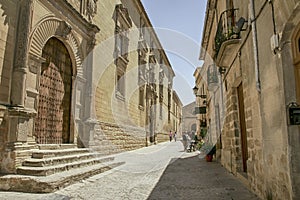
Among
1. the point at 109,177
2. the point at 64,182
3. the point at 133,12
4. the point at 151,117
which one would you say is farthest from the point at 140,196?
the point at 151,117

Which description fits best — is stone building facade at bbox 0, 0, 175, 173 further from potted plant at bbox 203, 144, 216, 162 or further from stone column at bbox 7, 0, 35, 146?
potted plant at bbox 203, 144, 216, 162

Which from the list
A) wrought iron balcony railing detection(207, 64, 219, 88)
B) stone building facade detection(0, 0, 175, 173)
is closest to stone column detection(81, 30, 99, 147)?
stone building facade detection(0, 0, 175, 173)

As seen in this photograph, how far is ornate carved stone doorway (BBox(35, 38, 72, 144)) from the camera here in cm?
653

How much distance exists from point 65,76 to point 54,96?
816 millimetres

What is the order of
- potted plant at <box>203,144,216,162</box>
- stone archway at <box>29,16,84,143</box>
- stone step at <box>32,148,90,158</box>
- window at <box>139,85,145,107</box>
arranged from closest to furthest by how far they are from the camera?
stone step at <box>32,148,90,158</box>
stone archway at <box>29,16,84,143</box>
potted plant at <box>203,144,216,162</box>
window at <box>139,85,145,107</box>

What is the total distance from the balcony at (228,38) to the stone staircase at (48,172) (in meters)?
4.33

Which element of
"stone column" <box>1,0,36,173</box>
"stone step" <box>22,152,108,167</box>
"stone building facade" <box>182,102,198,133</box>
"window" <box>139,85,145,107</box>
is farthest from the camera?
"stone building facade" <box>182,102,198,133</box>

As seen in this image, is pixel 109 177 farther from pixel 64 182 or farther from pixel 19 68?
pixel 19 68

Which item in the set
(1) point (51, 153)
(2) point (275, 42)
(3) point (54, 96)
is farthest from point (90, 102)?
(2) point (275, 42)

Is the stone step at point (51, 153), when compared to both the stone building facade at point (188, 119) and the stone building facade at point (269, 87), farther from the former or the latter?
the stone building facade at point (188, 119)

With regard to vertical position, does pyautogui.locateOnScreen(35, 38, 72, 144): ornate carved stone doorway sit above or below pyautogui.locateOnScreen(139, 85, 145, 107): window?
below

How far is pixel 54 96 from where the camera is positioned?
7.08m

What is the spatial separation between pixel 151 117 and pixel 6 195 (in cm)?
1590

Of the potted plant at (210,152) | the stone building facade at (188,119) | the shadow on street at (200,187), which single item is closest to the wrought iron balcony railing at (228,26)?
the shadow on street at (200,187)
